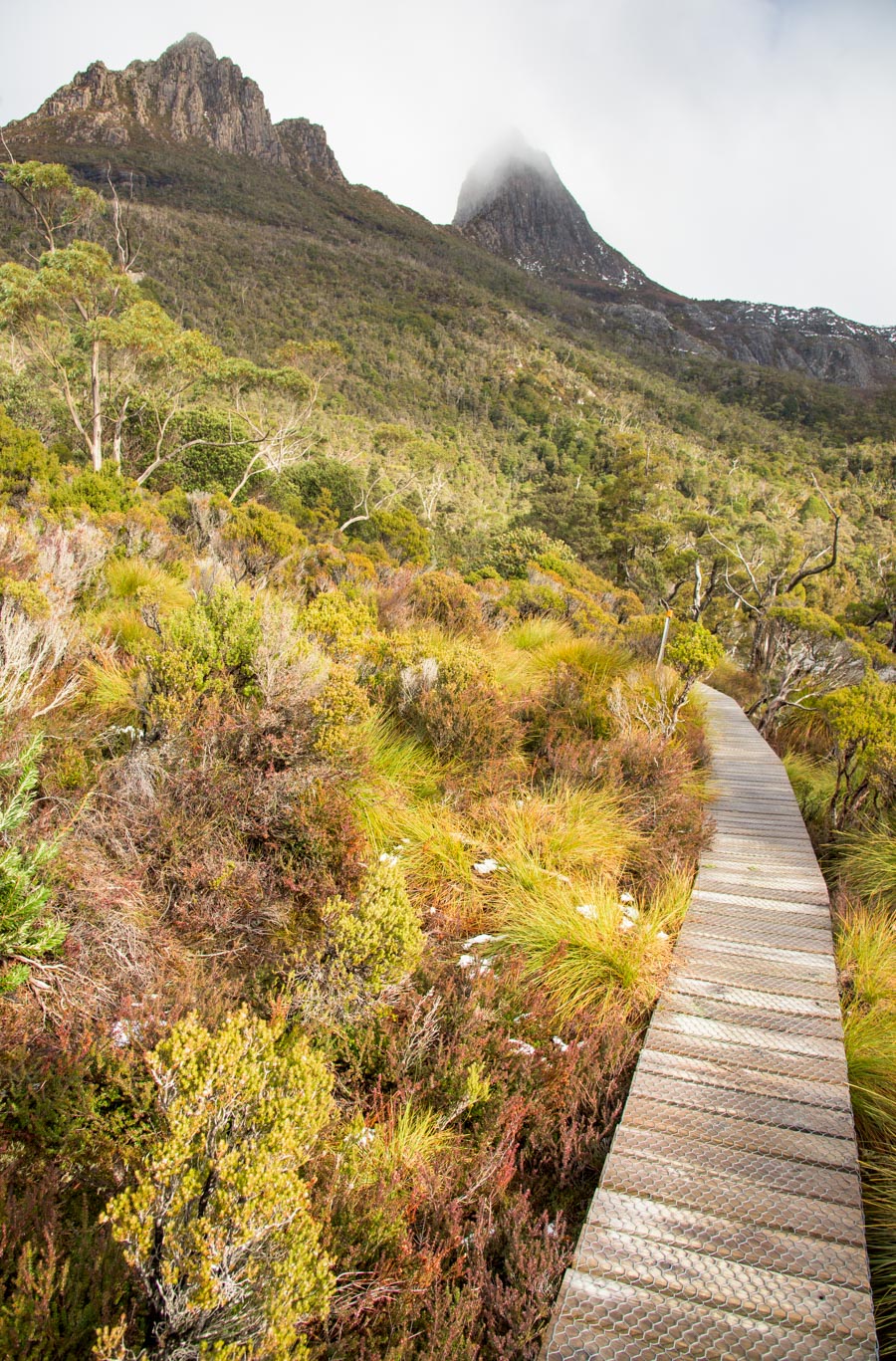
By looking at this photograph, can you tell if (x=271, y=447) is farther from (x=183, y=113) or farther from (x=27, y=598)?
(x=183, y=113)

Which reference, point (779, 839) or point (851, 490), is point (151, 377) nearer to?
point (779, 839)

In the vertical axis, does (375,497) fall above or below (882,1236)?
above

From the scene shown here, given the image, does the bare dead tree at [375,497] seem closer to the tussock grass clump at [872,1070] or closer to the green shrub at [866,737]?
the green shrub at [866,737]

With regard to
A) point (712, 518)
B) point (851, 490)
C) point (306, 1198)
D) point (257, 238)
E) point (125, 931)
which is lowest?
point (125, 931)

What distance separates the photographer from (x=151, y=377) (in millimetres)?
21453

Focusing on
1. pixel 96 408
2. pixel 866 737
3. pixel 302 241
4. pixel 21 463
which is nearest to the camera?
pixel 866 737

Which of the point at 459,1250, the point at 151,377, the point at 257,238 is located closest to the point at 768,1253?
the point at 459,1250

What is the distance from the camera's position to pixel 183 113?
9500cm

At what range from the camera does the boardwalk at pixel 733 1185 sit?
182 centimetres

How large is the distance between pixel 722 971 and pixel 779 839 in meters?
2.20

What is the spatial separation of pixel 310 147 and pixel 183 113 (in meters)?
26.2

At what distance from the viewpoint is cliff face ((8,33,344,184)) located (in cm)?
8425

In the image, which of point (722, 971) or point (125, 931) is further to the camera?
point (722, 971)

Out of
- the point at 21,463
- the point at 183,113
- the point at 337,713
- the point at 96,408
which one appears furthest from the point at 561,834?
the point at 183,113
